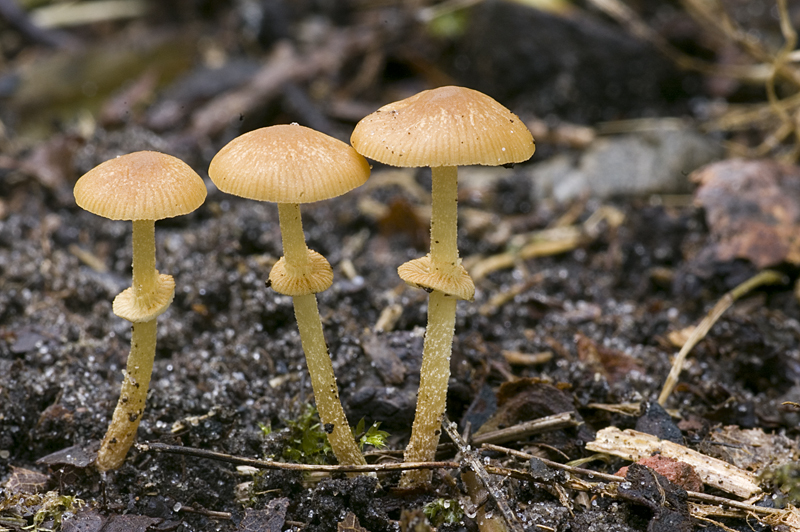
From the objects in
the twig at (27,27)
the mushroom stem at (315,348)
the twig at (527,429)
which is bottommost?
the twig at (527,429)

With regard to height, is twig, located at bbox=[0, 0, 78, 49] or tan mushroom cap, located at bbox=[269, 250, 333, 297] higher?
twig, located at bbox=[0, 0, 78, 49]

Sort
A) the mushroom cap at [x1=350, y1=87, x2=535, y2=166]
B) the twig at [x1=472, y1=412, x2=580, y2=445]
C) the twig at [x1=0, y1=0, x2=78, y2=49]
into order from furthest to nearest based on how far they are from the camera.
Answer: the twig at [x1=0, y1=0, x2=78, y2=49] → the twig at [x1=472, y1=412, x2=580, y2=445] → the mushroom cap at [x1=350, y1=87, x2=535, y2=166]

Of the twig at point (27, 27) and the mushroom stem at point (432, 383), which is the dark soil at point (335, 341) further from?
the twig at point (27, 27)

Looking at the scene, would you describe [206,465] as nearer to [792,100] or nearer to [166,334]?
[166,334]

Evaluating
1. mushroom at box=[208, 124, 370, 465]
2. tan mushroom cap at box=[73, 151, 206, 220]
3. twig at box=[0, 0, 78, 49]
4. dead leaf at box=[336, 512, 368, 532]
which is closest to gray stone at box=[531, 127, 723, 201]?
mushroom at box=[208, 124, 370, 465]

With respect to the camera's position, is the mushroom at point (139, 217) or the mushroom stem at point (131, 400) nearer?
the mushroom at point (139, 217)

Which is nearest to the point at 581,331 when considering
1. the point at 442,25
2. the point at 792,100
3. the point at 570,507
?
the point at 570,507

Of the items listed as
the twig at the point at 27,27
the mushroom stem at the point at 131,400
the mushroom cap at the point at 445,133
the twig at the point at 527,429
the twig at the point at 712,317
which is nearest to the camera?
the mushroom cap at the point at 445,133

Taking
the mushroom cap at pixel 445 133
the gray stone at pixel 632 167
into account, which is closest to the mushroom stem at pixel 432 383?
the mushroom cap at pixel 445 133

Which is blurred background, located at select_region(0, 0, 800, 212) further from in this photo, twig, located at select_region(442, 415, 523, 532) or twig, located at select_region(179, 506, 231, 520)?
twig, located at select_region(442, 415, 523, 532)
